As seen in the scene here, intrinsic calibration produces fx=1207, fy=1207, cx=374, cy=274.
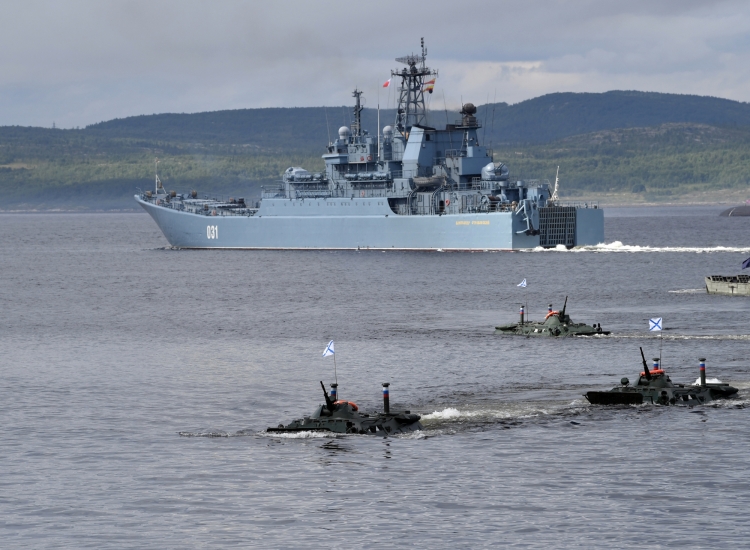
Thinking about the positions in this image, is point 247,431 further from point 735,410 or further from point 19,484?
point 735,410

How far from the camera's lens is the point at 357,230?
129500 millimetres

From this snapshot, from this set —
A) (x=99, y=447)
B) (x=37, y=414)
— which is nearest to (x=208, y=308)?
(x=37, y=414)

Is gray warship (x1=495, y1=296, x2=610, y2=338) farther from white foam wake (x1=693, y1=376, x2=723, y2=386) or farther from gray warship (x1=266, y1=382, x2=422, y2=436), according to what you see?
gray warship (x1=266, y1=382, x2=422, y2=436)

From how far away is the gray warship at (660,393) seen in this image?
40.6 m

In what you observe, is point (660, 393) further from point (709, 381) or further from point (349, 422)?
Answer: point (349, 422)

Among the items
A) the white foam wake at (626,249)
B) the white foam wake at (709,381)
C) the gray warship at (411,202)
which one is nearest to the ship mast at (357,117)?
the gray warship at (411,202)

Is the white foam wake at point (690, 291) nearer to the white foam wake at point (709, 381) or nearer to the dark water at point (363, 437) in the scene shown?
the dark water at point (363, 437)

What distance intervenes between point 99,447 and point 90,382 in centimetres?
1274

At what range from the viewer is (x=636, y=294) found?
82250 mm

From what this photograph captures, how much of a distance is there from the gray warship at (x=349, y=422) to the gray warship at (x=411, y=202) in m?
82.8

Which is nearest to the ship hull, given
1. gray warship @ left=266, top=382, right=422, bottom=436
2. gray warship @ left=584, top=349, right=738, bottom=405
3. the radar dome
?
the radar dome

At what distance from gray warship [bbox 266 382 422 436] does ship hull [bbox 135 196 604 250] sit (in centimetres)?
8279

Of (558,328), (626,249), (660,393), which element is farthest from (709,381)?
(626,249)

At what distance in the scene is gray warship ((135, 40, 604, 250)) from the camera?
399 ft
